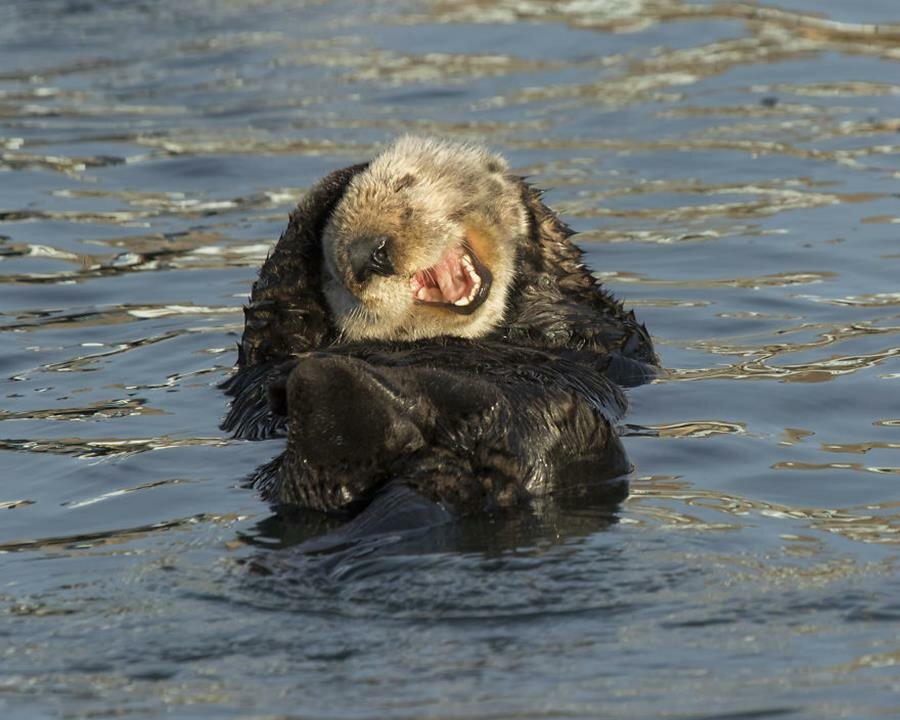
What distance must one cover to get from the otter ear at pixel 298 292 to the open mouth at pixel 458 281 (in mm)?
393

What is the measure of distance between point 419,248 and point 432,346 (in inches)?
10.8

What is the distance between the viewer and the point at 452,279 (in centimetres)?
446

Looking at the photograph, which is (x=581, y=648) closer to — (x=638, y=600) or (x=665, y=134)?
(x=638, y=600)

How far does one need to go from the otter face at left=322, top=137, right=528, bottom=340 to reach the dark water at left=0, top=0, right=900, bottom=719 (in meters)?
0.54

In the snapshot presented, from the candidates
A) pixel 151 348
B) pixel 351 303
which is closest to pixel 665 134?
pixel 151 348

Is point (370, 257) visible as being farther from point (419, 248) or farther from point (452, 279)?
point (452, 279)

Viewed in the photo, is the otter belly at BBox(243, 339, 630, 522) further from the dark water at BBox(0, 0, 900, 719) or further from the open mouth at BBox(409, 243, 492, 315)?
the open mouth at BBox(409, 243, 492, 315)

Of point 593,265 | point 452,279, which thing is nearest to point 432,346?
point 452,279

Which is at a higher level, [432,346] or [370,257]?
[370,257]

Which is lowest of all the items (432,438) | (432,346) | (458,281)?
(432,438)

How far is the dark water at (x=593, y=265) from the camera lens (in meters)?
3.00

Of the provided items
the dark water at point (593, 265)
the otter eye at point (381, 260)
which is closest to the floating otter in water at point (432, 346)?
the otter eye at point (381, 260)

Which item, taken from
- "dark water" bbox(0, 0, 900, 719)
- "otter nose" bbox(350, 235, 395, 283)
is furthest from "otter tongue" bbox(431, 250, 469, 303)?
"dark water" bbox(0, 0, 900, 719)

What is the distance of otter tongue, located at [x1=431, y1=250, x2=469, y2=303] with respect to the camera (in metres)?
4.44
